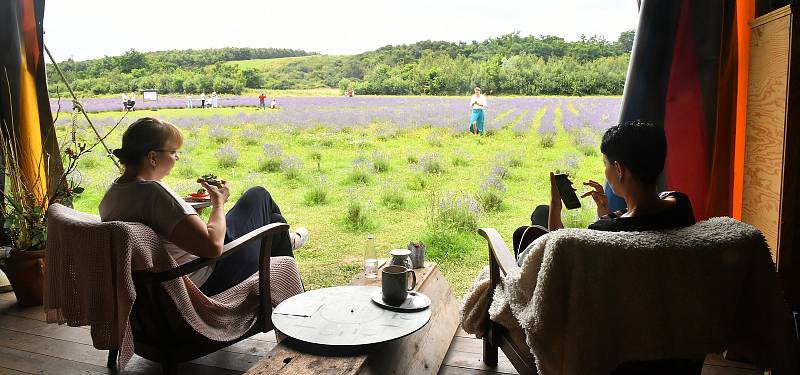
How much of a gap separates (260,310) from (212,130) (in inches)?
137

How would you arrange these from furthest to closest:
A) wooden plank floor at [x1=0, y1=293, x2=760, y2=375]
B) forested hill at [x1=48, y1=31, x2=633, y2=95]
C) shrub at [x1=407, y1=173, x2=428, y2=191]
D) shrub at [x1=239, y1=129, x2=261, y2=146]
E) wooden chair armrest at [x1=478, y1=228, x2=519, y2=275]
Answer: shrub at [x1=239, y1=129, x2=261, y2=146] → shrub at [x1=407, y1=173, x2=428, y2=191] → forested hill at [x1=48, y1=31, x2=633, y2=95] → wooden plank floor at [x1=0, y1=293, x2=760, y2=375] → wooden chair armrest at [x1=478, y1=228, x2=519, y2=275]

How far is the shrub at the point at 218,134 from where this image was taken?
550 cm

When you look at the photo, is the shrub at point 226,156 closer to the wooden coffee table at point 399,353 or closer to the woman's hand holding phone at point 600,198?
the wooden coffee table at point 399,353

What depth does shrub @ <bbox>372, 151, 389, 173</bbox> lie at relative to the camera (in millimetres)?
5277

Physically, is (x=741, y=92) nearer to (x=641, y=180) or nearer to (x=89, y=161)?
(x=641, y=180)

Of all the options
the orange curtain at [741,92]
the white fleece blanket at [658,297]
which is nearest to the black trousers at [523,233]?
the white fleece blanket at [658,297]

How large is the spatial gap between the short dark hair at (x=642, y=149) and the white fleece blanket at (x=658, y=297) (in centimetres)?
21

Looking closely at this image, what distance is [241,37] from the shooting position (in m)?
5.04

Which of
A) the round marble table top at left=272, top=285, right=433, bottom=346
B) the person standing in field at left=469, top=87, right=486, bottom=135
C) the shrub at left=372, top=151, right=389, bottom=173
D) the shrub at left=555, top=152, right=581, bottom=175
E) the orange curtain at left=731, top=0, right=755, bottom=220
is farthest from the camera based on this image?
the shrub at left=372, top=151, right=389, bottom=173

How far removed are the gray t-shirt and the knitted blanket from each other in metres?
0.07

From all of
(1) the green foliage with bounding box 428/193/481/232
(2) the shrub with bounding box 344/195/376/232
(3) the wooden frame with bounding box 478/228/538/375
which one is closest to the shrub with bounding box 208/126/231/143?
(2) the shrub with bounding box 344/195/376/232

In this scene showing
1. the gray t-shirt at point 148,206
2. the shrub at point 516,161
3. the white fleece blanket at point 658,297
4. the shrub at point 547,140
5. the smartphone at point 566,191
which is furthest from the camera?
the shrub at point 516,161

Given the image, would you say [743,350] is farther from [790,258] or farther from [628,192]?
[790,258]

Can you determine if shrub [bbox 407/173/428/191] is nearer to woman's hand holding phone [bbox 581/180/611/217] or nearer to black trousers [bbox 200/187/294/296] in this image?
black trousers [bbox 200/187/294/296]
